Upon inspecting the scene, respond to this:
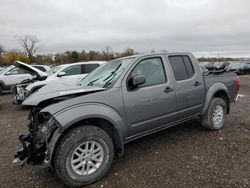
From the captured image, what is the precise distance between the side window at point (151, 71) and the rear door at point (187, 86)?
0.99ft

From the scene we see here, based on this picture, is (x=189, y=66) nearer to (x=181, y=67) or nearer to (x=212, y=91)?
(x=181, y=67)

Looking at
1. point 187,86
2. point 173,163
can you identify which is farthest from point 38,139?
point 187,86

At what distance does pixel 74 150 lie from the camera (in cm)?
276

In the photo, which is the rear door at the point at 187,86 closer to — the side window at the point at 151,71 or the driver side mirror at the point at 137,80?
the side window at the point at 151,71

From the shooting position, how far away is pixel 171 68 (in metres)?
3.95

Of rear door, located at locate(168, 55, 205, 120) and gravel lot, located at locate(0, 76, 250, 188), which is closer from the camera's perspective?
gravel lot, located at locate(0, 76, 250, 188)

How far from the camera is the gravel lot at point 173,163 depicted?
9.61 ft

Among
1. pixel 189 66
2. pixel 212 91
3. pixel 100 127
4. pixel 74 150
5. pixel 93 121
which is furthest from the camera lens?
pixel 212 91

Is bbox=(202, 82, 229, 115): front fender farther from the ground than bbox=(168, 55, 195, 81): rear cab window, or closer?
closer

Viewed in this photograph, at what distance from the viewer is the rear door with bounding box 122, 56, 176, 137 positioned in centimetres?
325

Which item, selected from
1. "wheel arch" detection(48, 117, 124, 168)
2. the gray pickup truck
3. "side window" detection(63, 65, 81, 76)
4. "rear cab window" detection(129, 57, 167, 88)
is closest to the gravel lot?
the gray pickup truck

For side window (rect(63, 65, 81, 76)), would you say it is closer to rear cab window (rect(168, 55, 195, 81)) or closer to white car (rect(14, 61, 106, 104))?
white car (rect(14, 61, 106, 104))

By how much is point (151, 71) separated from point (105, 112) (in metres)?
1.26

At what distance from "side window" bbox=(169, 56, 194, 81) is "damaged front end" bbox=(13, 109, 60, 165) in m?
2.41
